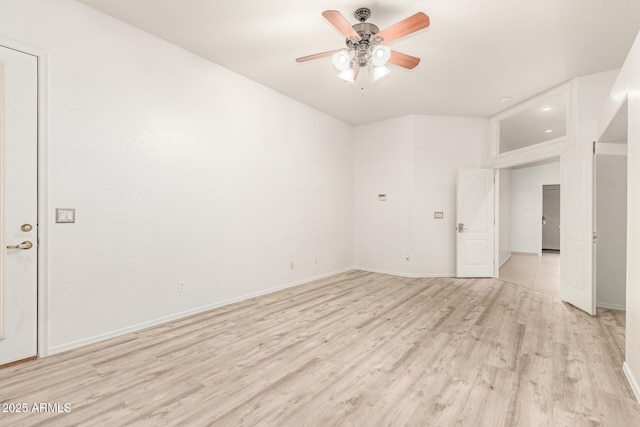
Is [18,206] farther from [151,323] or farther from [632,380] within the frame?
[632,380]

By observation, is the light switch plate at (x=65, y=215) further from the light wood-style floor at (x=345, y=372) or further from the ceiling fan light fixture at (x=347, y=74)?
the ceiling fan light fixture at (x=347, y=74)

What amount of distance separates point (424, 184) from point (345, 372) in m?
4.36

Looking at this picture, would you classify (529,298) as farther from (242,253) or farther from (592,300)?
(242,253)

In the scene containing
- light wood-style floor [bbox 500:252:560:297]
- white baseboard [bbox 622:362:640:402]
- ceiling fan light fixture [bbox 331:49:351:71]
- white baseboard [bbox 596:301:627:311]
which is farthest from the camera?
light wood-style floor [bbox 500:252:560:297]

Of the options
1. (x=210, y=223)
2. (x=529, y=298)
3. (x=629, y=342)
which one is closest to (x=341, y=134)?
(x=210, y=223)

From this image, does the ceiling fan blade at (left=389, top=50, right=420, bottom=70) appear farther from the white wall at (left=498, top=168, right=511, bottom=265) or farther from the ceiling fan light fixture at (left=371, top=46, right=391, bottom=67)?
the white wall at (left=498, top=168, right=511, bottom=265)

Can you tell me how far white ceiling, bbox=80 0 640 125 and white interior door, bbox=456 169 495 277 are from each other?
5.37 feet

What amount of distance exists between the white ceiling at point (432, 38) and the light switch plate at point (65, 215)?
192cm

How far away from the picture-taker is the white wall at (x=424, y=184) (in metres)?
5.80

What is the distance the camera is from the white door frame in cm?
249

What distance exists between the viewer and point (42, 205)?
99.0 inches

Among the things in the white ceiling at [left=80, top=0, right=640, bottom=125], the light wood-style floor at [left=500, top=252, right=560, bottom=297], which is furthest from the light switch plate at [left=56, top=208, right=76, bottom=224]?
the light wood-style floor at [left=500, top=252, right=560, bottom=297]

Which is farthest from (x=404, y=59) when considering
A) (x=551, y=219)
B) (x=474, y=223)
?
(x=551, y=219)

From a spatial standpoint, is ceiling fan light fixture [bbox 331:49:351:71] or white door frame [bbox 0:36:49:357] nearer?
white door frame [bbox 0:36:49:357]
